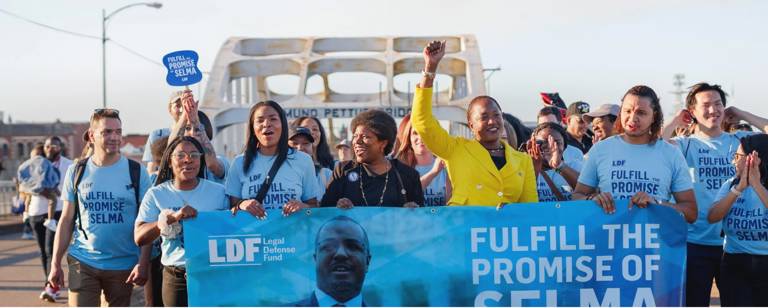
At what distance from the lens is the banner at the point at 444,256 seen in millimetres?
4852

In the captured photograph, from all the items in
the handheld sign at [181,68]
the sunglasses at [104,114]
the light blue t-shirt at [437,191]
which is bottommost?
the light blue t-shirt at [437,191]

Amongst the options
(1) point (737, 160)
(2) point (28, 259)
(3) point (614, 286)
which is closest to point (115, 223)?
(3) point (614, 286)

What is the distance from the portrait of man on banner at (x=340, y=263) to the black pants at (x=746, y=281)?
2.30 metres

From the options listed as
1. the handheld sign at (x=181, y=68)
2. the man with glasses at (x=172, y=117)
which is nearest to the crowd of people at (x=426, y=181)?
the handheld sign at (x=181, y=68)

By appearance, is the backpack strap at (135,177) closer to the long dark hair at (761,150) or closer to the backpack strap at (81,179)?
the backpack strap at (81,179)

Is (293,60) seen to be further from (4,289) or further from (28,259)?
(4,289)

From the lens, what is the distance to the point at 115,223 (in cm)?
576

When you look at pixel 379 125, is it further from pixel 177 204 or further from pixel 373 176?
pixel 177 204

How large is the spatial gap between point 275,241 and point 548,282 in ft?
5.05

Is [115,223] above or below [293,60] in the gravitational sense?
Answer: below

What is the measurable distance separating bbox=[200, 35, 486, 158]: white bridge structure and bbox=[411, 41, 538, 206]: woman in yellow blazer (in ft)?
31.5

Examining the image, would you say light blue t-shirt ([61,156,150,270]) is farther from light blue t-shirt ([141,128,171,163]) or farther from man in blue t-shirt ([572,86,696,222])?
man in blue t-shirt ([572,86,696,222])

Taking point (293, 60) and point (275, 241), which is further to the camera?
point (293, 60)

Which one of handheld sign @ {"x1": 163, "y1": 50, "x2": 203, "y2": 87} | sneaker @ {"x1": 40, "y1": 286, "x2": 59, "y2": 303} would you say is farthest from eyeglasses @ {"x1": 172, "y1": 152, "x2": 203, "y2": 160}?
sneaker @ {"x1": 40, "y1": 286, "x2": 59, "y2": 303}
